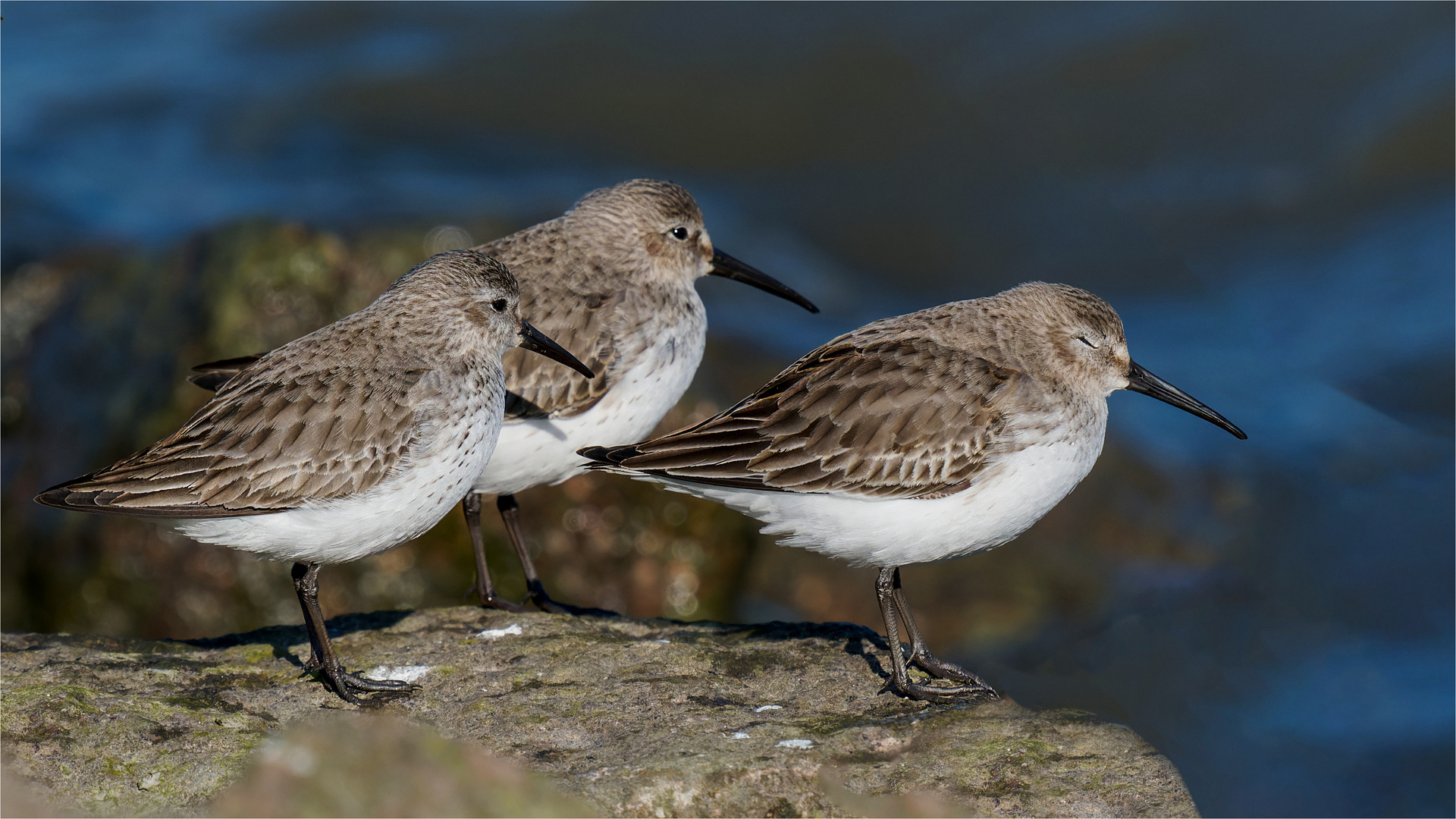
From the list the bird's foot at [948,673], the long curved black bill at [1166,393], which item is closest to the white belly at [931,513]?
the bird's foot at [948,673]

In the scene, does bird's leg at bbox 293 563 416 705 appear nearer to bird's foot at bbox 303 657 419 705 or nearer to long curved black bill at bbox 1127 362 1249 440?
bird's foot at bbox 303 657 419 705

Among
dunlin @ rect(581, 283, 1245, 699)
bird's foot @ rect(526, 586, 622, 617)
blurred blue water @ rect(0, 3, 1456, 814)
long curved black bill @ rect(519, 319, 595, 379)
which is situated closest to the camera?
dunlin @ rect(581, 283, 1245, 699)

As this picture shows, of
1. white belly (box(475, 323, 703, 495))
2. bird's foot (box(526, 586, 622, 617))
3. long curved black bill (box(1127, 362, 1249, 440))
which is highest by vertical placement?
long curved black bill (box(1127, 362, 1249, 440))

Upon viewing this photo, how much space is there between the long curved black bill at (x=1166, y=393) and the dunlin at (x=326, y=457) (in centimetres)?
312

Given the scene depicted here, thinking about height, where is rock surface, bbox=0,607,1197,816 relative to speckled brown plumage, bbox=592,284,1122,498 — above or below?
below

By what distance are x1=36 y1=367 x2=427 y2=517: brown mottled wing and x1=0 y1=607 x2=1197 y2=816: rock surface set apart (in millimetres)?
805

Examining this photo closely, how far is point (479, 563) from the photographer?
7730 mm

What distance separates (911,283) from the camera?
1511cm

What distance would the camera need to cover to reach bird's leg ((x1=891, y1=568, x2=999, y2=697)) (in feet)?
19.7

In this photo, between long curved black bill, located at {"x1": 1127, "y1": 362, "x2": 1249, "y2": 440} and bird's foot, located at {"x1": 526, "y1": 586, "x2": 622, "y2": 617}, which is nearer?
long curved black bill, located at {"x1": 1127, "y1": 362, "x2": 1249, "y2": 440}

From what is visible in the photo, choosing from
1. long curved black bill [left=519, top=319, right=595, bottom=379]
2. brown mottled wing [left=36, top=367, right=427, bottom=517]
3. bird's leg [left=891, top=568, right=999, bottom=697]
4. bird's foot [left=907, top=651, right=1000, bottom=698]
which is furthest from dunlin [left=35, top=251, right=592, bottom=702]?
bird's foot [left=907, top=651, right=1000, bottom=698]

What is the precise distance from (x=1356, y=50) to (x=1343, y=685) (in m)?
11.4

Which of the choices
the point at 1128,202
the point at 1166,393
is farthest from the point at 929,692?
the point at 1128,202

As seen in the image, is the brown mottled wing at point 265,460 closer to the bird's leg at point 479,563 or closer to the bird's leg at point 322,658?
the bird's leg at point 322,658
